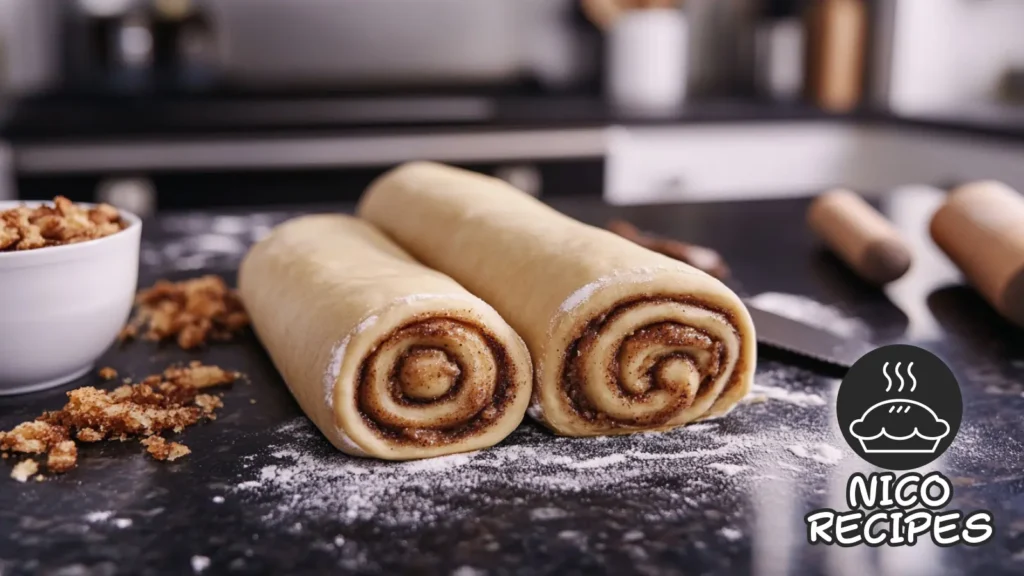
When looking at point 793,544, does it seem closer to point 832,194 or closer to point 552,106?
point 832,194

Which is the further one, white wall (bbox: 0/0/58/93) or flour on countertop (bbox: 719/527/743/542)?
white wall (bbox: 0/0/58/93)

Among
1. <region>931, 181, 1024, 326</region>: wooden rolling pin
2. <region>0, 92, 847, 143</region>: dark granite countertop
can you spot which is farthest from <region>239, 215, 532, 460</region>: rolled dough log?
<region>0, 92, 847, 143</region>: dark granite countertop

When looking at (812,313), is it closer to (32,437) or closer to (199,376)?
(199,376)

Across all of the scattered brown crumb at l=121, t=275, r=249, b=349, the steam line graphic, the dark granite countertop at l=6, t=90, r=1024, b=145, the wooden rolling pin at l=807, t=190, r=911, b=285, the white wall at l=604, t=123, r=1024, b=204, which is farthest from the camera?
the white wall at l=604, t=123, r=1024, b=204

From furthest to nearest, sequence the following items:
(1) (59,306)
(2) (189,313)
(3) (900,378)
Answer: (2) (189,313)
(1) (59,306)
(3) (900,378)

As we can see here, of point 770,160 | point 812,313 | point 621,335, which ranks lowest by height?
point 770,160

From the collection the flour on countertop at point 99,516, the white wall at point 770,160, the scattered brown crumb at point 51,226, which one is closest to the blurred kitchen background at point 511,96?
the white wall at point 770,160

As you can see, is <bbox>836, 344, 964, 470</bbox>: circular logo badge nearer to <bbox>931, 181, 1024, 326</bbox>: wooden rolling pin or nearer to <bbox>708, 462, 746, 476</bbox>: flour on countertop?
<bbox>708, 462, 746, 476</bbox>: flour on countertop

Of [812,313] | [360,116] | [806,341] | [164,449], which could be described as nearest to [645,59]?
[360,116]
